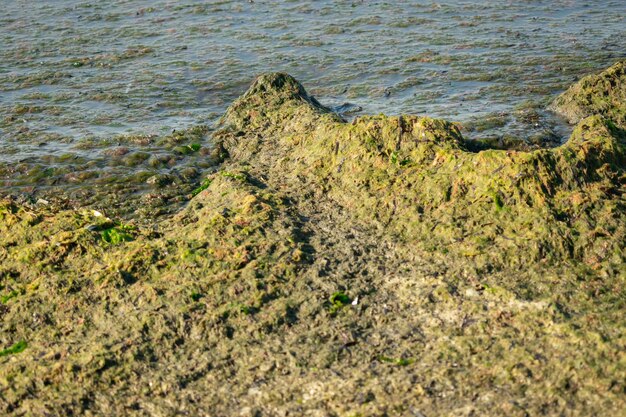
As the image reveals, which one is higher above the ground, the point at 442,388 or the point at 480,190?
the point at 480,190

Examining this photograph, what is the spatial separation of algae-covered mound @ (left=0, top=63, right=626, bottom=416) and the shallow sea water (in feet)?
5.31

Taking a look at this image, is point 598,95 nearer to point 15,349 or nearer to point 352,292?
point 352,292

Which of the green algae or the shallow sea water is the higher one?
the shallow sea water

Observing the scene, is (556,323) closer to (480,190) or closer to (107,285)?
(480,190)

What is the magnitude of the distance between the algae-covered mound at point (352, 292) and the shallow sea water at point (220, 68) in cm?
162

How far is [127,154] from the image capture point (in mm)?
7277

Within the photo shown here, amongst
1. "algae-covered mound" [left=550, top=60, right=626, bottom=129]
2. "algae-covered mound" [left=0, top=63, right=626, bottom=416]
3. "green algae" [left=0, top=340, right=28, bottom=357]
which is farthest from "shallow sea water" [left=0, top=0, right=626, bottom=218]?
"green algae" [left=0, top=340, right=28, bottom=357]

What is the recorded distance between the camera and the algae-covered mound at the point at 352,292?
3596 millimetres

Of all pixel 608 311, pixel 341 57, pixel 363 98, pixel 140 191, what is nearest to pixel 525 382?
pixel 608 311

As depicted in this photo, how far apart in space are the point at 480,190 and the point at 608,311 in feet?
3.99

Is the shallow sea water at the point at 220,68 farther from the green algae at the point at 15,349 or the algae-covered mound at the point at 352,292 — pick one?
the green algae at the point at 15,349

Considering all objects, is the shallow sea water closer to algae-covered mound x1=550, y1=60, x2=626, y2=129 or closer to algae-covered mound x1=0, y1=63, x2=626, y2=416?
algae-covered mound x1=550, y1=60, x2=626, y2=129

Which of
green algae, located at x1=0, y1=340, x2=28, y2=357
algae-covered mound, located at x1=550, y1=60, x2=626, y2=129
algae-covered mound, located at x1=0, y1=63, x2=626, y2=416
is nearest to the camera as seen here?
algae-covered mound, located at x1=0, y1=63, x2=626, y2=416

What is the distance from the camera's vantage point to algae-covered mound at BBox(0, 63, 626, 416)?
360cm
